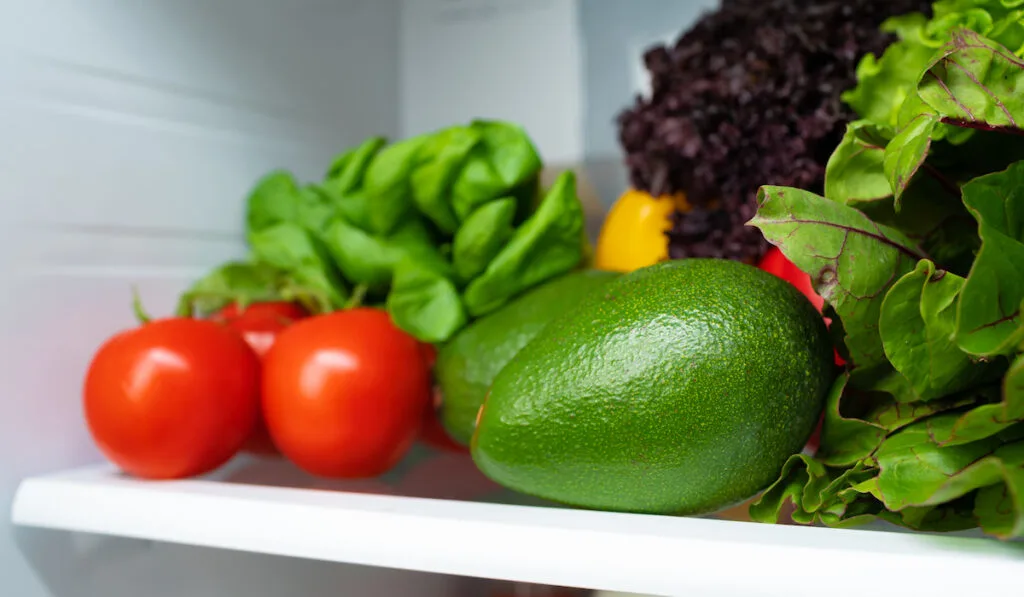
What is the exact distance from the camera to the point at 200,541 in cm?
52

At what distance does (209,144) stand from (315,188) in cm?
12

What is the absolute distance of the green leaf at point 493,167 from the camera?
0.69m

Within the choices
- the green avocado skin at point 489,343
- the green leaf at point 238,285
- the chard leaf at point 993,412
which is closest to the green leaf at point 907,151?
the chard leaf at point 993,412

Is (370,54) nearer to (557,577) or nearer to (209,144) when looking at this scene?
(209,144)

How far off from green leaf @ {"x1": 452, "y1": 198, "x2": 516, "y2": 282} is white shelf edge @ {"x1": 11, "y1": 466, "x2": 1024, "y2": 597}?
251 millimetres

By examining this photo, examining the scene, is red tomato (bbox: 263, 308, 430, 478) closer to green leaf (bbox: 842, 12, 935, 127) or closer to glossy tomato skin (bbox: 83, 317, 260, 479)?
glossy tomato skin (bbox: 83, 317, 260, 479)

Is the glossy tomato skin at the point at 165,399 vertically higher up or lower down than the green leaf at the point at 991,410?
lower down

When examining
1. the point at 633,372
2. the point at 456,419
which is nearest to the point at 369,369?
the point at 456,419

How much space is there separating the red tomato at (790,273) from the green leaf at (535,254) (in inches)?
6.8

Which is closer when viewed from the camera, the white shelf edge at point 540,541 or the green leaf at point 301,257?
the white shelf edge at point 540,541

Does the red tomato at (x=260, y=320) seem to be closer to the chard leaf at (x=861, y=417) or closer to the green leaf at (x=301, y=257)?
the green leaf at (x=301, y=257)

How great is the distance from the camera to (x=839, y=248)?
1.29 ft

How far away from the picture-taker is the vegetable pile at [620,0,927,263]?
60 centimetres

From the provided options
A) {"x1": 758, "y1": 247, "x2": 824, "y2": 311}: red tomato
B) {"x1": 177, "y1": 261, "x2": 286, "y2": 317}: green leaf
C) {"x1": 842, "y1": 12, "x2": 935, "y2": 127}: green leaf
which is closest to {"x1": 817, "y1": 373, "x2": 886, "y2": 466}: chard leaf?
{"x1": 758, "y1": 247, "x2": 824, "y2": 311}: red tomato
